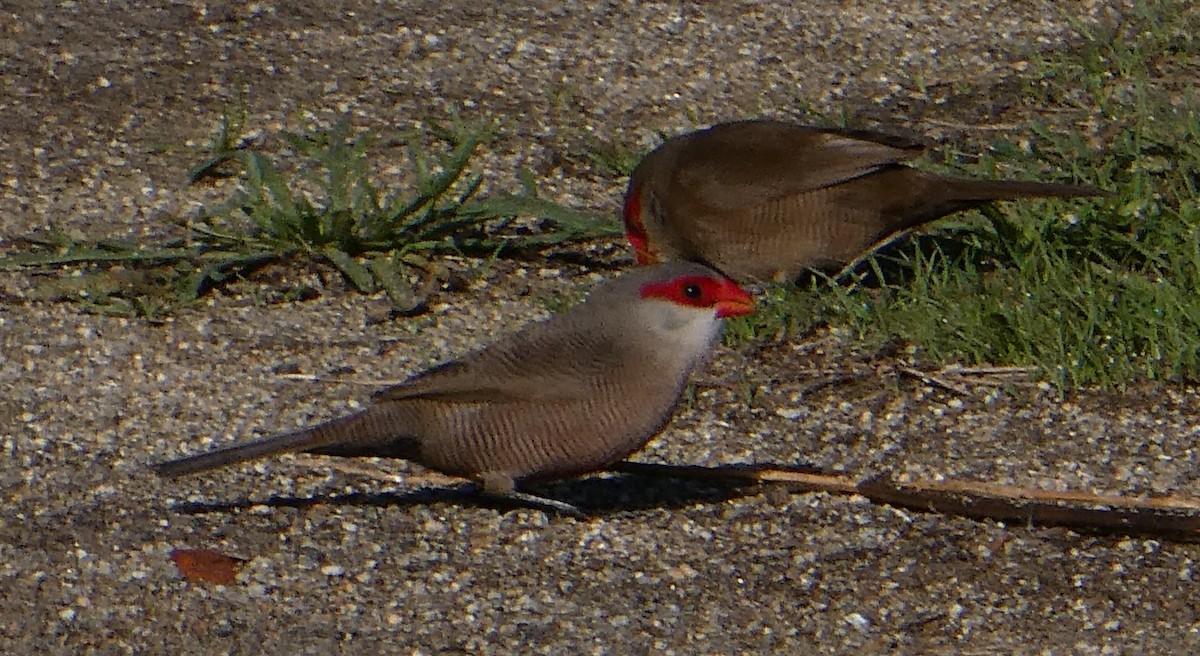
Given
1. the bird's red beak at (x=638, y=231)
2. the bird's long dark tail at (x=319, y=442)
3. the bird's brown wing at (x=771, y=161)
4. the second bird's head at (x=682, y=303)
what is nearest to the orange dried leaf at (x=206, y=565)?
the bird's long dark tail at (x=319, y=442)

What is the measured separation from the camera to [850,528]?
462 centimetres

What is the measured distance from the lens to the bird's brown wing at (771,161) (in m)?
6.28

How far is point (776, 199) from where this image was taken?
641 centimetres

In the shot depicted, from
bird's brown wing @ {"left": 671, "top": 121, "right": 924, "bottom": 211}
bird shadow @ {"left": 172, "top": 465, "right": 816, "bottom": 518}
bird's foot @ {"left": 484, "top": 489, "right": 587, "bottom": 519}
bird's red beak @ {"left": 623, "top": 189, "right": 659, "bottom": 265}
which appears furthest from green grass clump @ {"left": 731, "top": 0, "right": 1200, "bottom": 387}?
bird's foot @ {"left": 484, "top": 489, "right": 587, "bottom": 519}

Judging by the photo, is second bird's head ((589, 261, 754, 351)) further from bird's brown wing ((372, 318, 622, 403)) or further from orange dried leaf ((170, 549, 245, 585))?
orange dried leaf ((170, 549, 245, 585))

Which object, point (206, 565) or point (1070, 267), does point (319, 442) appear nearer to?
point (206, 565)

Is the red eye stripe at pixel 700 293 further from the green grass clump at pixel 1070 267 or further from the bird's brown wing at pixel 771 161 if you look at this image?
the bird's brown wing at pixel 771 161

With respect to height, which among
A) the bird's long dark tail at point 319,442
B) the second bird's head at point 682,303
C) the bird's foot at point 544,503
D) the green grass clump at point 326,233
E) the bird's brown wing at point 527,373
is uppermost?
the second bird's head at point 682,303

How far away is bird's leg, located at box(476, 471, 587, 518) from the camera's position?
4672mm

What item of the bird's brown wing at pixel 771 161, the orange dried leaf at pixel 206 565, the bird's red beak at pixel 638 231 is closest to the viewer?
the orange dried leaf at pixel 206 565

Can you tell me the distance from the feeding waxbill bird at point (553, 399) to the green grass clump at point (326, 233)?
1470 mm

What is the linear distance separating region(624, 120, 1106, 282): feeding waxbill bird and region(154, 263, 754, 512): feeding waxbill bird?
1703mm

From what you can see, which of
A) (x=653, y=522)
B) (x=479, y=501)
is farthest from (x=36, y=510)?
(x=653, y=522)

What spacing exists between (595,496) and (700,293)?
0.65m
